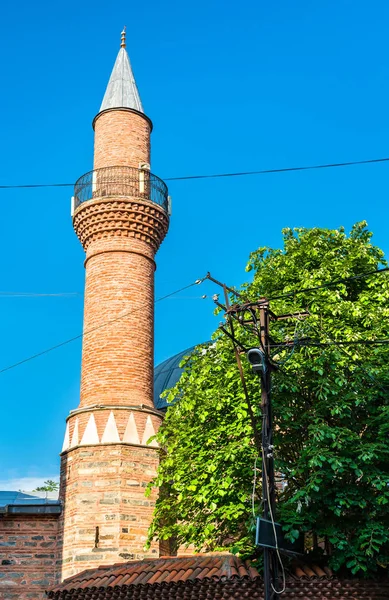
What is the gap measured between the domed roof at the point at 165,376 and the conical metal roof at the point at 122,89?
8406 mm

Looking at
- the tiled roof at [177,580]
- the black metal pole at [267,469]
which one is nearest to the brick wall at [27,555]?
the tiled roof at [177,580]

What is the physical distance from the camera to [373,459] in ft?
40.5

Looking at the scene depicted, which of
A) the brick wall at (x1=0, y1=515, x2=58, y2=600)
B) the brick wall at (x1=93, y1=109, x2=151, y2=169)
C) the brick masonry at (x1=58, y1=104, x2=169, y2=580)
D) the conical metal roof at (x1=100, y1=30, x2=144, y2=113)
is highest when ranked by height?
the conical metal roof at (x1=100, y1=30, x2=144, y2=113)

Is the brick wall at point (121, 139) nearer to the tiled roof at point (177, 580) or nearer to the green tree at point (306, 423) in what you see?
the green tree at point (306, 423)

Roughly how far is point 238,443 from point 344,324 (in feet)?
9.55

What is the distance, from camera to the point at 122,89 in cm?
1998

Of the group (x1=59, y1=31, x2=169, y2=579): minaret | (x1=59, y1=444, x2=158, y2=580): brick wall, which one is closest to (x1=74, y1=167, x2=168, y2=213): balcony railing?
(x1=59, y1=31, x2=169, y2=579): minaret

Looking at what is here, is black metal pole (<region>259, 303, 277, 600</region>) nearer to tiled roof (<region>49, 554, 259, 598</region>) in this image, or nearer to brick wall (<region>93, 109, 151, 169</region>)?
tiled roof (<region>49, 554, 259, 598</region>)

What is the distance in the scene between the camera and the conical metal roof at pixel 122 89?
1966 cm

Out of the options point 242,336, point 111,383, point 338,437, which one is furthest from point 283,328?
point 111,383

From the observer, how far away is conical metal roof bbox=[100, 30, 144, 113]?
64.5 ft

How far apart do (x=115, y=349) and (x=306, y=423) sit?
5.25 metres

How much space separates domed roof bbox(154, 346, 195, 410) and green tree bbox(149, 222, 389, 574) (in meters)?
8.44

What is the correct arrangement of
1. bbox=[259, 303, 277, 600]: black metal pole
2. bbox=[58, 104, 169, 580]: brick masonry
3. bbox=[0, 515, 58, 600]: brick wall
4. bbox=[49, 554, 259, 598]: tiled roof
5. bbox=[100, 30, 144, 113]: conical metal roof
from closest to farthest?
bbox=[259, 303, 277, 600]: black metal pole, bbox=[49, 554, 259, 598]: tiled roof, bbox=[58, 104, 169, 580]: brick masonry, bbox=[0, 515, 58, 600]: brick wall, bbox=[100, 30, 144, 113]: conical metal roof
